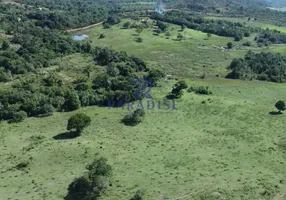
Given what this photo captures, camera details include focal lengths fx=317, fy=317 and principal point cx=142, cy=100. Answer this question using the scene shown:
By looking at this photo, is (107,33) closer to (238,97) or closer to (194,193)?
(238,97)

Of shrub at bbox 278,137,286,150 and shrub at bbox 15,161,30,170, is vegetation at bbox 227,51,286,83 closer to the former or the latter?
shrub at bbox 278,137,286,150

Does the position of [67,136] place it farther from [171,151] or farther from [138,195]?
[138,195]

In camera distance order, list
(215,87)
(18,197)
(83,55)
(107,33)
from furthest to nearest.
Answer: (107,33) → (83,55) → (215,87) → (18,197)

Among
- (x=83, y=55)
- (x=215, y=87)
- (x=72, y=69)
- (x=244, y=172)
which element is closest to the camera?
(x=244, y=172)

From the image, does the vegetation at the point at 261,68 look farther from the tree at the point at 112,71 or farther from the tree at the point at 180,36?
the tree at the point at 180,36

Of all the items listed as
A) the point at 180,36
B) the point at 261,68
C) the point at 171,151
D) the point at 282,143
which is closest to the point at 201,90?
the point at 282,143

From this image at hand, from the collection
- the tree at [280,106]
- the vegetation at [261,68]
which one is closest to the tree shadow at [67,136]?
the tree at [280,106]

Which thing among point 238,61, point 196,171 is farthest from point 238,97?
point 196,171

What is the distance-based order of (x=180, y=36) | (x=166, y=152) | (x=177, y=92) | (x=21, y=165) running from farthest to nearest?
(x=180, y=36) < (x=177, y=92) < (x=166, y=152) < (x=21, y=165)
